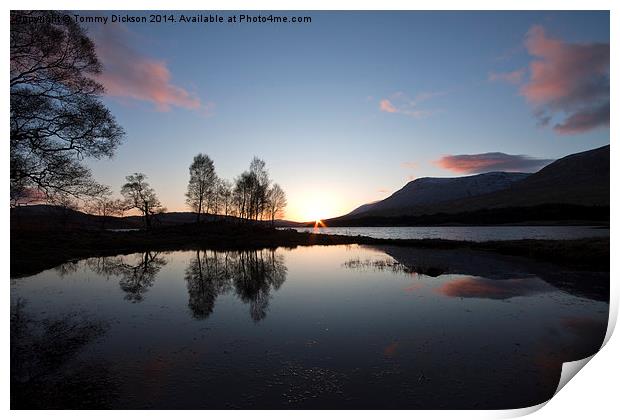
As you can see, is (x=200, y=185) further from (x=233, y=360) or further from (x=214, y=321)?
(x=233, y=360)

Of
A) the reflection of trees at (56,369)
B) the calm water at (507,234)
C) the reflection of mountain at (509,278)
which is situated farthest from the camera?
the calm water at (507,234)

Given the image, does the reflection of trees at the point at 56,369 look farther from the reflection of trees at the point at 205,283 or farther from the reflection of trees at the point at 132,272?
the reflection of trees at the point at 132,272

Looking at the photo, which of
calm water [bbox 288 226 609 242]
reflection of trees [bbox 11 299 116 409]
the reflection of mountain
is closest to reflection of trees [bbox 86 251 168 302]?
reflection of trees [bbox 11 299 116 409]

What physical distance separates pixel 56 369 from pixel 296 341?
6.27 m

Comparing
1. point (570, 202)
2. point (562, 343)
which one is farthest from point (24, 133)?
point (570, 202)

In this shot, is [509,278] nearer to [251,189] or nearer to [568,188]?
[251,189]

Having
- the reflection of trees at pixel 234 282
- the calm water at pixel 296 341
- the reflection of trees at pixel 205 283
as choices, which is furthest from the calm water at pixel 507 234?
the reflection of trees at pixel 205 283

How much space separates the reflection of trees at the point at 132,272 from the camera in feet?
Answer: 57.0

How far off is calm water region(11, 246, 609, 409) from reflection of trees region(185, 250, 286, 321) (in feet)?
0.57

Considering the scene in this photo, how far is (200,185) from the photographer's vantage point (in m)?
61.7

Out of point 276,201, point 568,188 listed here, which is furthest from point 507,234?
point 568,188

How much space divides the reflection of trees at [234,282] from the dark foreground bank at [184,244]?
8472 millimetres

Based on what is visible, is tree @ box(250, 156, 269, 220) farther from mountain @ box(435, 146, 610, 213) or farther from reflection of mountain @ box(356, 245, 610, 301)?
mountain @ box(435, 146, 610, 213)

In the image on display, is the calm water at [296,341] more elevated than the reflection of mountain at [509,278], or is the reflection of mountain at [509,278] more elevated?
the reflection of mountain at [509,278]
